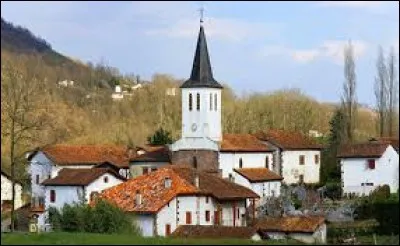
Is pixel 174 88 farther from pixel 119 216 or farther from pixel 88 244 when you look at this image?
pixel 88 244

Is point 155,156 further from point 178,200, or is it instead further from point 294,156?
point 178,200

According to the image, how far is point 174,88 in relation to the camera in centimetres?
→ 12644

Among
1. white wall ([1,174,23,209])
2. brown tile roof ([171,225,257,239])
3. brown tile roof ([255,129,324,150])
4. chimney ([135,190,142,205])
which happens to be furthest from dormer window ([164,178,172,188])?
white wall ([1,174,23,209])

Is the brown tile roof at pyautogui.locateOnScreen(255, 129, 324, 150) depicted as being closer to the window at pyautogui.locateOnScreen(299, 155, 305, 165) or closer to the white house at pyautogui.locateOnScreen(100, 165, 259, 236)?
the window at pyautogui.locateOnScreen(299, 155, 305, 165)

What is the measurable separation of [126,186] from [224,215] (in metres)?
6.72

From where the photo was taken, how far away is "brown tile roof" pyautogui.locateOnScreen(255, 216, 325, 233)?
4616 cm

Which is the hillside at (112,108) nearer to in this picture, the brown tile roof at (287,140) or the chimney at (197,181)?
the chimney at (197,181)

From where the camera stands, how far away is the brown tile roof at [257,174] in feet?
218

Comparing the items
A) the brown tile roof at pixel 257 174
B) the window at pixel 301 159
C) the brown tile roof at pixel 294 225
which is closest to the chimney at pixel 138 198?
the brown tile roof at pixel 294 225

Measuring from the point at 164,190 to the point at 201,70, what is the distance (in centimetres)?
1539

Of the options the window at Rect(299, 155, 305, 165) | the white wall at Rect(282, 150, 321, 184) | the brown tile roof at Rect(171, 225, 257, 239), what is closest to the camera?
the brown tile roof at Rect(171, 225, 257, 239)

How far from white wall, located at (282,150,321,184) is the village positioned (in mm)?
86

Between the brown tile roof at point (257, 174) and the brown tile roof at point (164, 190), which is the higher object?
the brown tile roof at point (257, 174)

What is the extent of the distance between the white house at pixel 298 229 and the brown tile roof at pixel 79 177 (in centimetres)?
2051
